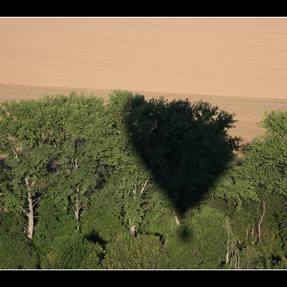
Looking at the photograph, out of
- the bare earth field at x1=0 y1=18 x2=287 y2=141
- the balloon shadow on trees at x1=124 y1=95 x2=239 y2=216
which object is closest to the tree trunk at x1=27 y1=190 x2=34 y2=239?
the balloon shadow on trees at x1=124 y1=95 x2=239 y2=216

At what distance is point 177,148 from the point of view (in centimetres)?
2111

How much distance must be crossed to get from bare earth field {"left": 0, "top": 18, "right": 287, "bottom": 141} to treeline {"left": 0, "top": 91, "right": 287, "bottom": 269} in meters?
19.9

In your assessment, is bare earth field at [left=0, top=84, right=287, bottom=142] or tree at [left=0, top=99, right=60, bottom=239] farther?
bare earth field at [left=0, top=84, right=287, bottom=142]

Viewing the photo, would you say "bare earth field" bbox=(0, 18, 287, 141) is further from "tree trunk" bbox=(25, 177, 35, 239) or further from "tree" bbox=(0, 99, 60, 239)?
"tree trunk" bbox=(25, 177, 35, 239)

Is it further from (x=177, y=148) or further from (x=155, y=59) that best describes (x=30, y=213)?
(x=155, y=59)

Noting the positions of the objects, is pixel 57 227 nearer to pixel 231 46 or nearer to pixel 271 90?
pixel 271 90

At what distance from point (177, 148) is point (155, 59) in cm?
4681

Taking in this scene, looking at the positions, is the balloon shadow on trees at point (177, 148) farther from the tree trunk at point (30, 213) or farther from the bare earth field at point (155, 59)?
the bare earth field at point (155, 59)

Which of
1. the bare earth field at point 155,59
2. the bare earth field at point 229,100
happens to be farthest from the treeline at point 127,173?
the bare earth field at point 155,59

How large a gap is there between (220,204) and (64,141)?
280 inches

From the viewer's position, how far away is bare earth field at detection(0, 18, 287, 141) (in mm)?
54416

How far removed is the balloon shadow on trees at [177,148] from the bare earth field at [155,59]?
2023 cm

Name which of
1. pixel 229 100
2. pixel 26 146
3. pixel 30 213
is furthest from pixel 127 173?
pixel 229 100

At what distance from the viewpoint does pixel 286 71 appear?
62562mm
